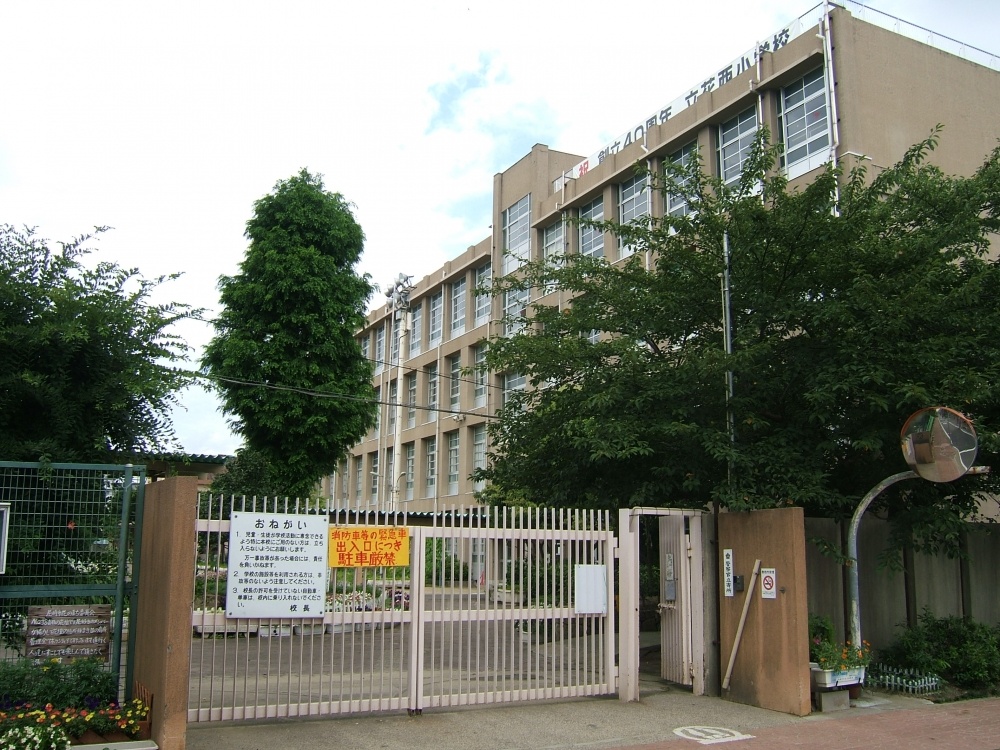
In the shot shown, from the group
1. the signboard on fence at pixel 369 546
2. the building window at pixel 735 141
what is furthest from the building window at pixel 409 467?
the signboard on fence at pixel 369 546

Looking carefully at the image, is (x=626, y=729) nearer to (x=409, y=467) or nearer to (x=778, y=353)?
(x=778, y=353)

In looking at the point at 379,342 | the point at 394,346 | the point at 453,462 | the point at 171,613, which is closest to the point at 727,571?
the point at 171,613

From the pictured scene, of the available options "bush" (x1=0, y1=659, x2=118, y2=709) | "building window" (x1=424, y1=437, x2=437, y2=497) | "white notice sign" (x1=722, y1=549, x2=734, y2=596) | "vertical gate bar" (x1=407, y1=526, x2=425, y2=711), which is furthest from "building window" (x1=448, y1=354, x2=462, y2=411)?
"bush" (x1=0, y1=659, x2=118, y2=709)

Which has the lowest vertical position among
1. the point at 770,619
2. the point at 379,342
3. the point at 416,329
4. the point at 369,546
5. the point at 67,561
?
the point at 770,619

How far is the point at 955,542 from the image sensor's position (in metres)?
11.8

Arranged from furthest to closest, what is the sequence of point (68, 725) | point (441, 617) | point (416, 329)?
1. point (416, 329)
2. point (441, 617)
3. point (68, 725)

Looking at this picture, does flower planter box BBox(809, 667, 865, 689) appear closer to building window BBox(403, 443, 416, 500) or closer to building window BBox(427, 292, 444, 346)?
building window BBox(427, 292, 444, 346)

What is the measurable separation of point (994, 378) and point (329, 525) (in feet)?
26.1

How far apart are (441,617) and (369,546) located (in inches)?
42.2

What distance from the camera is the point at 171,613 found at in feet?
23.1

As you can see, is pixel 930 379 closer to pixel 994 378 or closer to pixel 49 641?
pixel 994 378

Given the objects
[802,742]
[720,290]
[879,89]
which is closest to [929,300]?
[720,290]

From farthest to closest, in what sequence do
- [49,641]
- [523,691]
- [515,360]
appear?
[515,360]
[523,691]
[49,641]

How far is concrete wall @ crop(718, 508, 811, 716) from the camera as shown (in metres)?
9.45
